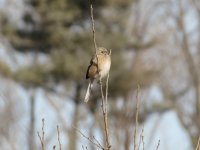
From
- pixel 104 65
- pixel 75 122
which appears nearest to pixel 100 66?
pixel 104 65

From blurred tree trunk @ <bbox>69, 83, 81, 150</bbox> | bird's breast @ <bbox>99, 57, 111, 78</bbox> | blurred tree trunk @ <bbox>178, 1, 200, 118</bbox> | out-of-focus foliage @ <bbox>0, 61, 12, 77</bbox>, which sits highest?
blurred tree trunk @ <bbox>178, 1, 200, 118</bbox>

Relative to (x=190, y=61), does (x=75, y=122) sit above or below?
below

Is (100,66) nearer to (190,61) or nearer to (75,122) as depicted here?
(75,122)

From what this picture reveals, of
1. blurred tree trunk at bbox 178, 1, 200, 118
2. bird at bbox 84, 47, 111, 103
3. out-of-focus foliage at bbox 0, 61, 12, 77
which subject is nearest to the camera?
bird at bbox 84, 47, 111, 103

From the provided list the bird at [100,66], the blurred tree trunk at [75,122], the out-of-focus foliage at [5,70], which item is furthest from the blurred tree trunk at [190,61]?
the bird at [100,66]

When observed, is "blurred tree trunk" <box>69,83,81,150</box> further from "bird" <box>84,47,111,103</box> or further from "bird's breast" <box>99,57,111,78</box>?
"bird's breast" <box>99,57,111,78</box>

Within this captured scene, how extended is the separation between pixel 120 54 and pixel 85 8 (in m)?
1.67

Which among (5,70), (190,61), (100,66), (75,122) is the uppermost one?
(190,61)

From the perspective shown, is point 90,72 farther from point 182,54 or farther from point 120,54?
point 182,54

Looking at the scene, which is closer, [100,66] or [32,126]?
[100,66]

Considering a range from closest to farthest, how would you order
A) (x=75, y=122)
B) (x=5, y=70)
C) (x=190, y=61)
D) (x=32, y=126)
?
(x=5, y=70) < (x=75, y=122) < (x=32, y=126) < (x=190, y=61)

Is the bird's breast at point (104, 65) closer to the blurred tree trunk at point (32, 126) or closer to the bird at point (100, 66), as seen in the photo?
the bird at point (100, 66)

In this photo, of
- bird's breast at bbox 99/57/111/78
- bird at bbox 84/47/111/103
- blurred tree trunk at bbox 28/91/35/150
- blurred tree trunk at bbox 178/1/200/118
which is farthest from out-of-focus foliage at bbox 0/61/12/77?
bird's breast at bbox 99/57/111/78

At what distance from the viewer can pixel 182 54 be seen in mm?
23969
